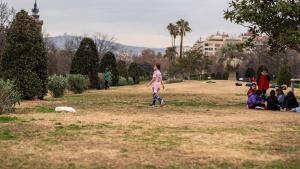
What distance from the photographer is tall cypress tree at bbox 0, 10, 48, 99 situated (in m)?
20.6

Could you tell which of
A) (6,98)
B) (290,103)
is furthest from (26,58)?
(290,103)

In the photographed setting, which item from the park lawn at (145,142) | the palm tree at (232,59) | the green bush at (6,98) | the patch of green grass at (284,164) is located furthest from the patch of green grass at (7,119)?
the palm tree at (232,59)

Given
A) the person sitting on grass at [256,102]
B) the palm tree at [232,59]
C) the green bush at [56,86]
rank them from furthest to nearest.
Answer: the palm tree at [232,59] < the green bush at [56,86] < the person sitting on grass at [256,102]

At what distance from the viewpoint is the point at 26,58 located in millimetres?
20766

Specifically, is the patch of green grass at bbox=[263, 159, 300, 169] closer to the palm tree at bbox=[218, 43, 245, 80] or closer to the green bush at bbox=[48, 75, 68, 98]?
the green bush at bbox=[48, 75, 68, 98]

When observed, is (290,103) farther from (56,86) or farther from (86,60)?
(86,60)

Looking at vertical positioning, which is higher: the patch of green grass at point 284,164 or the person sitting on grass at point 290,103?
the person sitting on grass at point 290,103

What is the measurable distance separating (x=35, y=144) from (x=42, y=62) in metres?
12.9

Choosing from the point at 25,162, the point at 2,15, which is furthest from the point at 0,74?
the point at 2,15

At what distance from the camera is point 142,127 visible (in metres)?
11.8

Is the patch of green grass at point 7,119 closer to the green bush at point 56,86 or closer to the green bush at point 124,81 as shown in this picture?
the green bush at point 56,86

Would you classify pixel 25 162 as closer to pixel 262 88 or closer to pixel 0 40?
pixel 262 88

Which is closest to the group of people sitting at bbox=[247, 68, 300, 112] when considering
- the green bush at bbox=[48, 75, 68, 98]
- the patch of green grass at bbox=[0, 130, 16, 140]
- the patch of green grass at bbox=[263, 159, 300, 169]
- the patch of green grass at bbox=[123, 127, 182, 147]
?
the patch of green grass at bbox=[123, 127, 182, 147]

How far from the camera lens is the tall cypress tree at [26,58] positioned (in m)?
20.6
